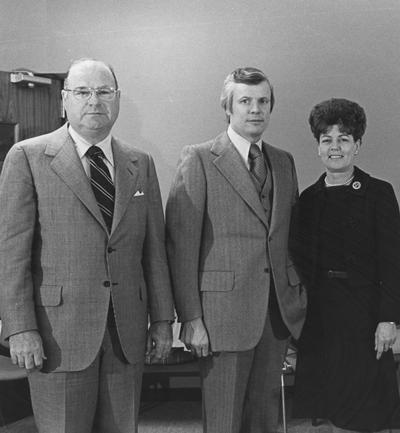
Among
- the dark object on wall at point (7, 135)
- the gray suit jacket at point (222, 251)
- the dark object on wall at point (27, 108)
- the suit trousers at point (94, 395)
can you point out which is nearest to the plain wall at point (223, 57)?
the dark object on wall at point (27, 108)

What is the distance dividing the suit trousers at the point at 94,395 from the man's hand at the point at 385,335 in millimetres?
754

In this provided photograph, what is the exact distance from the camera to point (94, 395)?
1.73m

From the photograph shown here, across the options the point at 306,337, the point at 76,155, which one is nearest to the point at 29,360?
the point at 76,155

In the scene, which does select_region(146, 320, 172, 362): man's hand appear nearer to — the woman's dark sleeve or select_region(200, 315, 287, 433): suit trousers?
select_region(200, 315, 287, 433): suit trousers

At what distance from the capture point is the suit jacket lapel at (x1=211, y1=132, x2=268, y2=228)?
1.91 meters

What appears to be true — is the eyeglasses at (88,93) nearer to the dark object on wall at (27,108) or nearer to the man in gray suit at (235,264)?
the man in gray suit at (235,264)

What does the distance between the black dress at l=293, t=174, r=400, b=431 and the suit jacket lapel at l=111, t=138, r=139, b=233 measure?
614 millimetres

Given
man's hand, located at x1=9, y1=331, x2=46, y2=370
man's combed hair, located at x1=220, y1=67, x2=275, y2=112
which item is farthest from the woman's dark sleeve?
man's hand, located at x1=9, y1=331, x2=46, y2=370

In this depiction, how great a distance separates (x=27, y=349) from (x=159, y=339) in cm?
39

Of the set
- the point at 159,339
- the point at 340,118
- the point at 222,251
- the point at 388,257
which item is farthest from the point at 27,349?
the point at 340,118

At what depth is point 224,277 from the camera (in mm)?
1890

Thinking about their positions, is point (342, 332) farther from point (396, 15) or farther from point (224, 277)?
point (396, 15)

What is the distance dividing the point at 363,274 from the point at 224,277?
0.45 meters

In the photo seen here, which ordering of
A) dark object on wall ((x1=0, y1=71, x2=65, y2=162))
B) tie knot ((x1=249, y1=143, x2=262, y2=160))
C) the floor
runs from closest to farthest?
tie knot ((x1=249, y1=143, x2=262, y2=160))
the floor
dark object on wall ((x1=0, y1=71, x2=65, y2=162))
